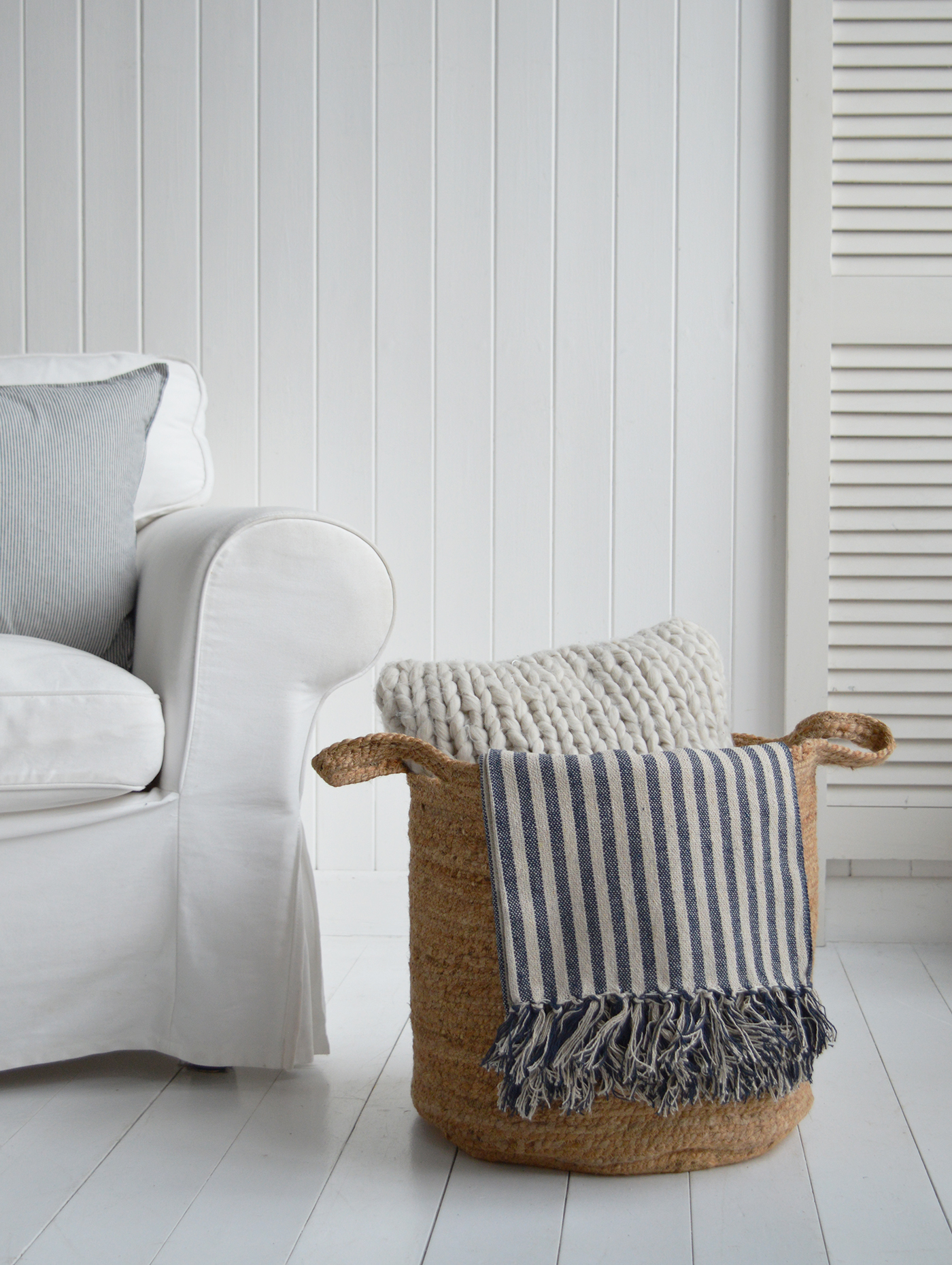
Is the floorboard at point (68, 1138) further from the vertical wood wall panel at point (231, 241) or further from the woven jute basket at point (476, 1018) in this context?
the vertical wood wall panel at point (231, 241)

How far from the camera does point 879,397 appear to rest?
1717 mm

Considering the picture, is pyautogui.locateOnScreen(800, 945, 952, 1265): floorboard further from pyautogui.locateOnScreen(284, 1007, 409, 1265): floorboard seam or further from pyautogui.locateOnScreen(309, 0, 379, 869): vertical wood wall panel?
pyautogui.locateOnScreen(309, 0, 379, 869): vertical wood wall panel

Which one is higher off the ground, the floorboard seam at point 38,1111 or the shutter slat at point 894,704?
the shutter slat at point 894,704

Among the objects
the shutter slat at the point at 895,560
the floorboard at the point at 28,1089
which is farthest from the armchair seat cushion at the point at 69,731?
the shutter slat at the point at 895,560

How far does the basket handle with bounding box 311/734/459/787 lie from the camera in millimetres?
971

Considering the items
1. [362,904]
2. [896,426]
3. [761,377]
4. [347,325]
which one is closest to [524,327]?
[347,325]

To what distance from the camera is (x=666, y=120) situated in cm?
172

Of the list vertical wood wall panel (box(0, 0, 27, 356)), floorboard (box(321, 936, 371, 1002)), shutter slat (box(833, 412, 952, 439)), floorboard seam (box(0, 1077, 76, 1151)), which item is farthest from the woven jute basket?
vertical wood wall panel (box(0, 0, 27, 356))

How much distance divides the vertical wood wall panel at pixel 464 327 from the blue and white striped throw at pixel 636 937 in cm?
86

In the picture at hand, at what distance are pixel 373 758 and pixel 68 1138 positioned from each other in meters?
0.47

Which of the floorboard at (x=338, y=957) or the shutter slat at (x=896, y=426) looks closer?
the floorboard at (x=338, y=957)

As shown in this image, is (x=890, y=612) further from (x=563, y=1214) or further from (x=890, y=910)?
(x=563, y=1214)

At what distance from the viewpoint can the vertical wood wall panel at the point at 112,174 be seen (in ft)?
5.77

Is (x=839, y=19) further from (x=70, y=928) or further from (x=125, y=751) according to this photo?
(x=70, y=928)
